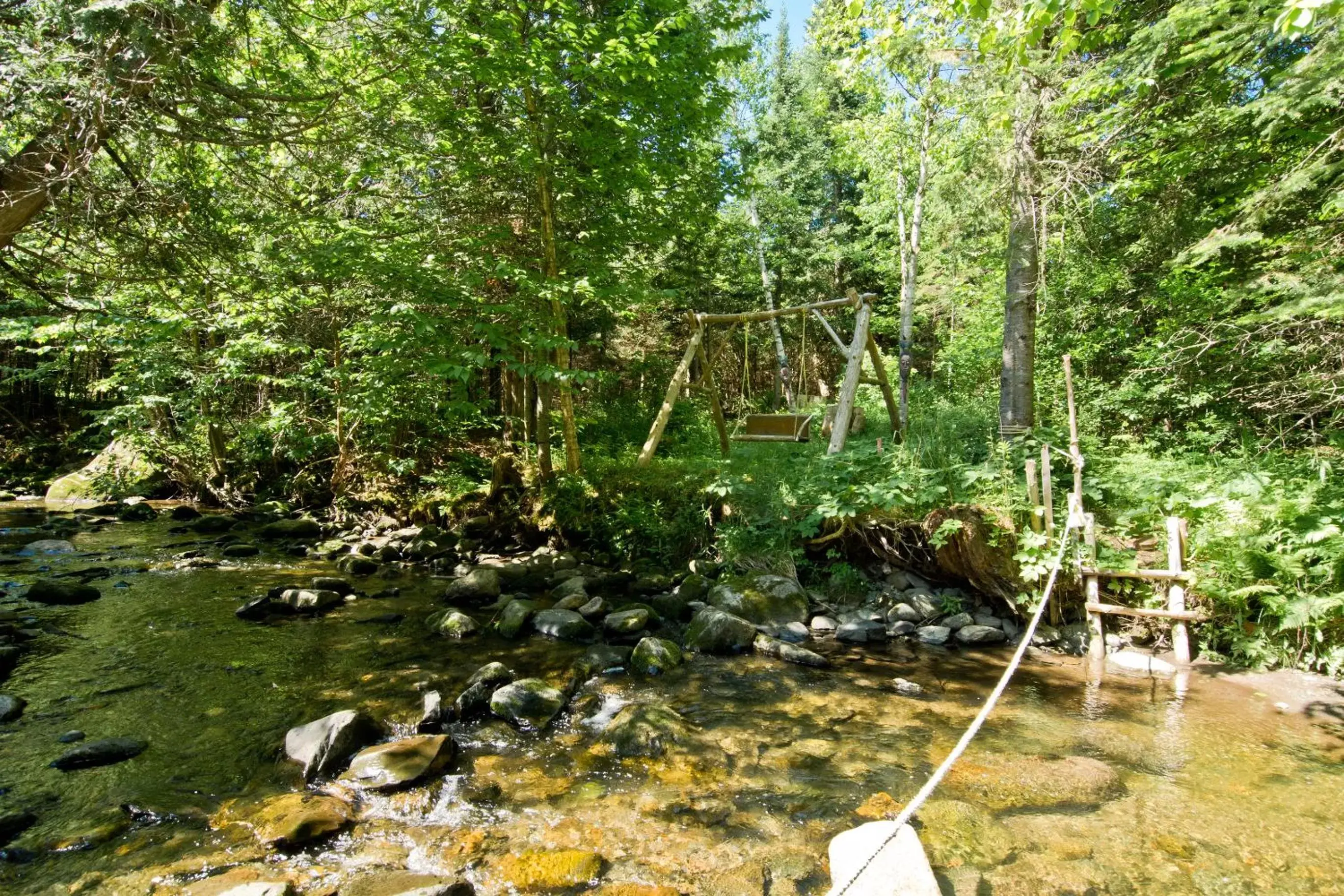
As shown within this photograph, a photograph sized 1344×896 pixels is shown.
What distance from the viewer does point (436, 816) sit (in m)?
3.78

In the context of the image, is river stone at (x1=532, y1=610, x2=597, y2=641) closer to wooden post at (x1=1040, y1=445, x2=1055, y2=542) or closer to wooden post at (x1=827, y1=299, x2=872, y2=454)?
wooden post at (x1=827, y1=299, x2=872, y2=454)

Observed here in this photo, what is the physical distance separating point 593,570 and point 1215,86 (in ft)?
29.8

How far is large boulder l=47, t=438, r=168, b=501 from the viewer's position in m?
14.6

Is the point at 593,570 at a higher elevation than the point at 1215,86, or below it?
below

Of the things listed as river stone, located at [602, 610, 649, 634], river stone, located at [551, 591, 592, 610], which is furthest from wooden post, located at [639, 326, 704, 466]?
river stone, located at [602, 610, 649, 634]

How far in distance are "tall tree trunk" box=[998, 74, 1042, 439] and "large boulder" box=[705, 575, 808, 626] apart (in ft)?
11.9

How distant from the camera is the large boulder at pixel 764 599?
24.2ft

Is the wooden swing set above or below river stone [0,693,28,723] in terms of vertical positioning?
above

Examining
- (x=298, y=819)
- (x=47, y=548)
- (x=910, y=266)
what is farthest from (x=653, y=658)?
(x=910, y=266)

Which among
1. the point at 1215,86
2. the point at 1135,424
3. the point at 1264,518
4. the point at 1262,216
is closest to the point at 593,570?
the point at 1264,518

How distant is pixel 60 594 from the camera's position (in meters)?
7.52

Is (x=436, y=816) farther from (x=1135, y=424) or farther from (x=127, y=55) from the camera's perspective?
(x=1135, y=424)

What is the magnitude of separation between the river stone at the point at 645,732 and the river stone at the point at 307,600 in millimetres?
4459

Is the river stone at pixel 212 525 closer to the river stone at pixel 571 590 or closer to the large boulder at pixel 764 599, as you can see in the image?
the river stone at pixel 571 590
